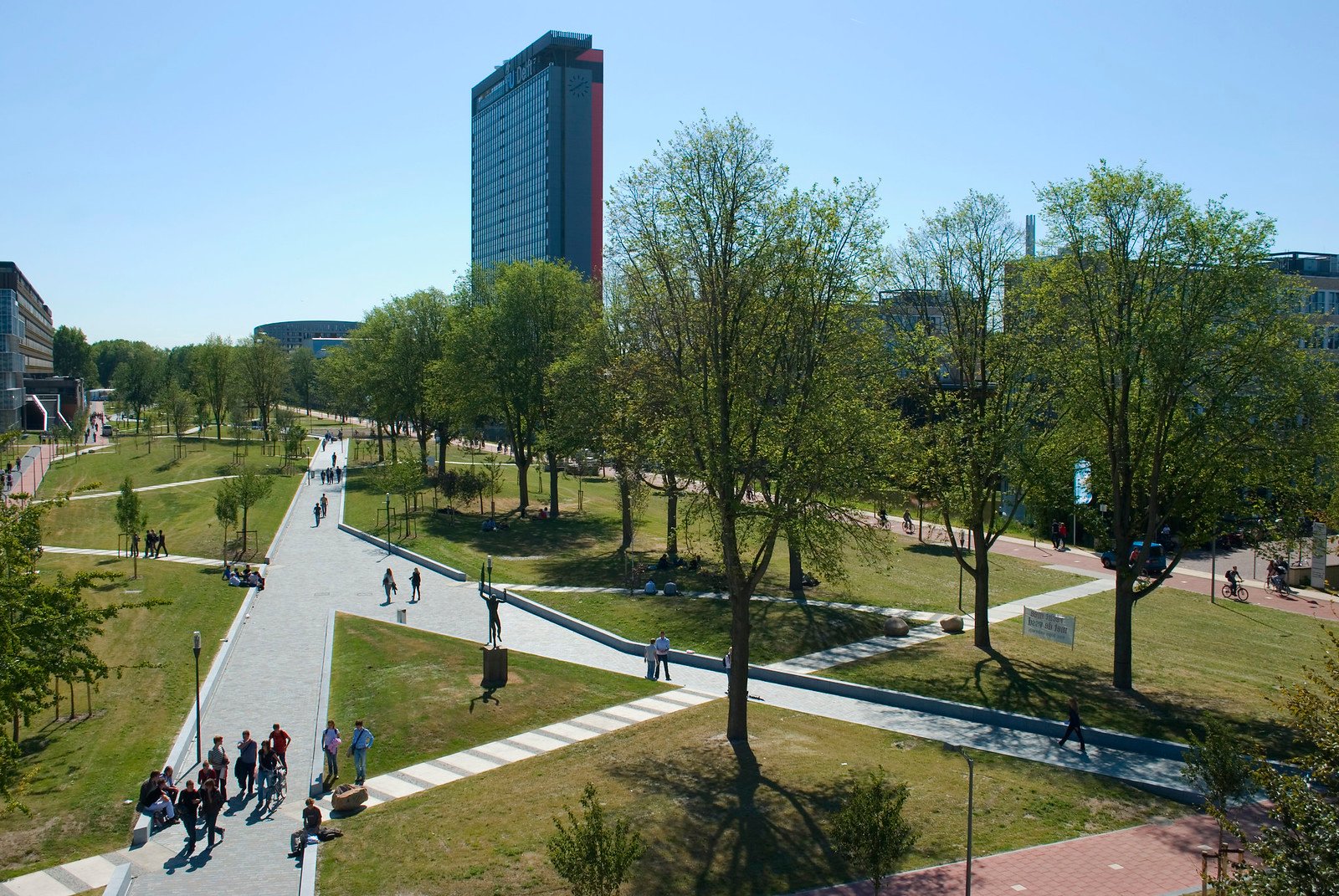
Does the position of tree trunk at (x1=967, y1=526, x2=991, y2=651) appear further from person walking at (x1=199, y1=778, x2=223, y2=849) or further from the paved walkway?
person walking at (x1=199, y1=778, x2=223, y2=849)

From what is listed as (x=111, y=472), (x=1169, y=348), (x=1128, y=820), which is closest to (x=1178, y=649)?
(x=1169, y=348)

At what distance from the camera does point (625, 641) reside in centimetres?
2888

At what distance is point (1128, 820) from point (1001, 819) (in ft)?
7.73

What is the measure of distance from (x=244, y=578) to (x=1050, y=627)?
29.8 meters

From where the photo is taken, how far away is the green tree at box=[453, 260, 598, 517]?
A: 51719mm

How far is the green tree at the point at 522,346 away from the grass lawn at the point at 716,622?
1858 cm

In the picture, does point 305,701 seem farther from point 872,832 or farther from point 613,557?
point 613,557

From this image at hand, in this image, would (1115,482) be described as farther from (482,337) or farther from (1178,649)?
(482,337)

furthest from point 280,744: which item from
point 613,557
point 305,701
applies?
point 613,557

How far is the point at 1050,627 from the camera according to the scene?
27.1 m

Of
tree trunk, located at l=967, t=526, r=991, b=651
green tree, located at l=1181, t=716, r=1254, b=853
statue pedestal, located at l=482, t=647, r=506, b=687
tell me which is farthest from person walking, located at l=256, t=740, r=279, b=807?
tree trunk, located at l=967, t=526, r=991, b=651

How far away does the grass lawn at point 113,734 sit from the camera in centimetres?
1634

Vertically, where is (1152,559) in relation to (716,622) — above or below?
above

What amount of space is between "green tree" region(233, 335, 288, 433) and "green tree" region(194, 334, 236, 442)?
94 centimetres
